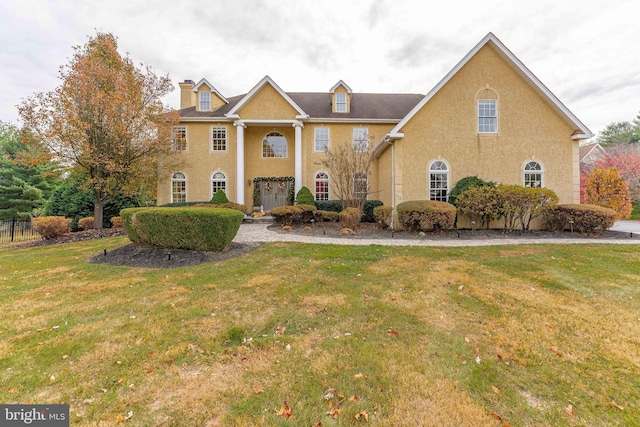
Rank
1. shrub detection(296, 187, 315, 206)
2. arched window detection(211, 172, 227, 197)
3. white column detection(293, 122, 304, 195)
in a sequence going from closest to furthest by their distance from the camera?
1. shrub detection(296, 187, 315, 206)
2. white column detection(293, 122, 304, 195)
3. arched window detection(211, 172, 227, 197)

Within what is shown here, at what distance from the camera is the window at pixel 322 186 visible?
17.6 meters

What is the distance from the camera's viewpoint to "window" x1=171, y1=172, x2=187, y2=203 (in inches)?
684

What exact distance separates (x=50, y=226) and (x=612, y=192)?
84.8ft

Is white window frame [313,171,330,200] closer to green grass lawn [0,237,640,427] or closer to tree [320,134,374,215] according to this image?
tree [320,134,374,215]

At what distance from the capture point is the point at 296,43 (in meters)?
15.9

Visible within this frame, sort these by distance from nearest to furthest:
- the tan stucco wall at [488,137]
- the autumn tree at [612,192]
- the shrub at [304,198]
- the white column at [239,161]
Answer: the tan stucco wall at [488,137]
the autumn tree at [612,192]
the shrub at [304,198]
the white column at [239,161]

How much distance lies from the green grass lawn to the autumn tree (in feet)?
34.6

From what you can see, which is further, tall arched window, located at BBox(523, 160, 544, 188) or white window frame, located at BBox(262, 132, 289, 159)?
white window frame, located at BBox(262, 132, 289, 159)

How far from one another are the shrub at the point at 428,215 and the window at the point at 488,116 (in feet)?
16.5

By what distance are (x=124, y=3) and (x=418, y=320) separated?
50.2ft

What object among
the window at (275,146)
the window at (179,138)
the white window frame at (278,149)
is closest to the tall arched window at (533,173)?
the white window frame at (278,149)

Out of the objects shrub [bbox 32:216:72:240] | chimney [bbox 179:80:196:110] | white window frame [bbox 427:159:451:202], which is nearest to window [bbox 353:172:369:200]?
white window frame [bbox 427:159:451:202]

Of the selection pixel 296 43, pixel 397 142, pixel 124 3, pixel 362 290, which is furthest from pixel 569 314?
pixel 296 43

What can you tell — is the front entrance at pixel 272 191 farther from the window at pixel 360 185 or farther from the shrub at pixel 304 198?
the window at pixel 360 185
